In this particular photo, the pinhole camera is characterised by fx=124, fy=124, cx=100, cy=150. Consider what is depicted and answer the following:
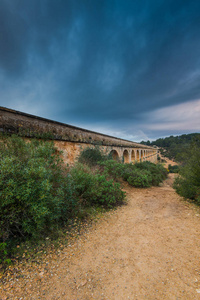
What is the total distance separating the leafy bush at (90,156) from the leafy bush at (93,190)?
2053 mm

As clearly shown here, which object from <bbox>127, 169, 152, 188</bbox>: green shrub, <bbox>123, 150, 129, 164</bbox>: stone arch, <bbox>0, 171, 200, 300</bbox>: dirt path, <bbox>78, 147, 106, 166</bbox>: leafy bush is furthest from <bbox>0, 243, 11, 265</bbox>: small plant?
<bbox>123, 150, 129, 164</bbox>: stone arch

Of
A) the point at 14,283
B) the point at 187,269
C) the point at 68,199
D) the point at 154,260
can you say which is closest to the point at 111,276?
the point at 154,260

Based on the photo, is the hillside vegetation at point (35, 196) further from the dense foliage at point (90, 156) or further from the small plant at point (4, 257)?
the dense foliage at point (90, 156)

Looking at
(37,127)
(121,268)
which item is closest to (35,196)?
(121,268)

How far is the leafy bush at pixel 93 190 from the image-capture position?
130 inches

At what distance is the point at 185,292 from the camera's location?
1436mm

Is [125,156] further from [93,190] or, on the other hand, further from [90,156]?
[93,190]

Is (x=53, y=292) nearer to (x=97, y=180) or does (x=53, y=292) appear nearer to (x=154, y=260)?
(x=154, y=260)

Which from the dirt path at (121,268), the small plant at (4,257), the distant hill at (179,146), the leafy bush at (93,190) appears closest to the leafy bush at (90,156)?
the leafy bush at (93,190)

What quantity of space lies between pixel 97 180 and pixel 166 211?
88.5 inches

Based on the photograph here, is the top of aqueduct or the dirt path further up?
the top of aqueduct

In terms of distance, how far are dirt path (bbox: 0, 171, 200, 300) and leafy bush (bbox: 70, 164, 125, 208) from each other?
785mm

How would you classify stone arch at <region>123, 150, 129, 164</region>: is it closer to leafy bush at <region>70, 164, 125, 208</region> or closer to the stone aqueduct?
the stone aqueduct

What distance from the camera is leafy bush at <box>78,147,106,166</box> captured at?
5870 mm
